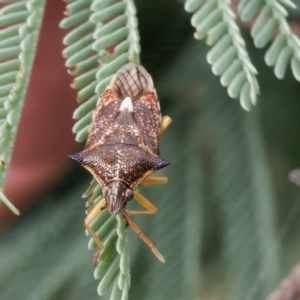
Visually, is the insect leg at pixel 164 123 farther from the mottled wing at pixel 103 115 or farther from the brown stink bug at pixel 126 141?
the mottled wing at pixel 103 115

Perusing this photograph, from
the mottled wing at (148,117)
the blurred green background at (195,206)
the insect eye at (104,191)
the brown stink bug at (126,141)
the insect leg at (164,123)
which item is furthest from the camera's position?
the blurred green background at (195,206)

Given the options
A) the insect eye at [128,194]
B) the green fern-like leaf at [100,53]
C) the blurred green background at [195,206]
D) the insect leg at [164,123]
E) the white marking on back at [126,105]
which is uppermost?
the green fern-like leaf at [100,53]

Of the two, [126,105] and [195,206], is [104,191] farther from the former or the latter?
[195,206]

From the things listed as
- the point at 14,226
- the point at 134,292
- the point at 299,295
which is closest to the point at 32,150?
the point at 14,226

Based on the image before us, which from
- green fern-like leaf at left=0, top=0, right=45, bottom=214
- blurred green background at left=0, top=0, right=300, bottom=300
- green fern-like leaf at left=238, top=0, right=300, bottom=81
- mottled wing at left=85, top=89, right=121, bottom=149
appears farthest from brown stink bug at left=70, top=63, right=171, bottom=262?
blurred green background at left=0, top=0, right=300, bottom=300

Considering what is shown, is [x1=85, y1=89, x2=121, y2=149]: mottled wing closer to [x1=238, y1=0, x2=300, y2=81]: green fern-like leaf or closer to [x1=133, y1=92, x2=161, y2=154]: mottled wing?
[x1=133, y1=92, x2=161, y2=154]: mottled wing

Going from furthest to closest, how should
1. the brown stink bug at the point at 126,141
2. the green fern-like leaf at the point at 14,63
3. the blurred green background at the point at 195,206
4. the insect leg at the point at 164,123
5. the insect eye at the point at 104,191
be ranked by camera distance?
the blurred green background at the point at 195,206 → the insect leg at the point at 164,123 → the brown stink bug at the point at 126,141 → the insect eye at the point at 104,191 → the green fern-like leaf at the point at 14,63

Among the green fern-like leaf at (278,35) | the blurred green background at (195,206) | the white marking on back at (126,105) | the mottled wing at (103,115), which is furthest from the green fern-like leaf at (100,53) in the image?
the blurred green background at (195,206)
